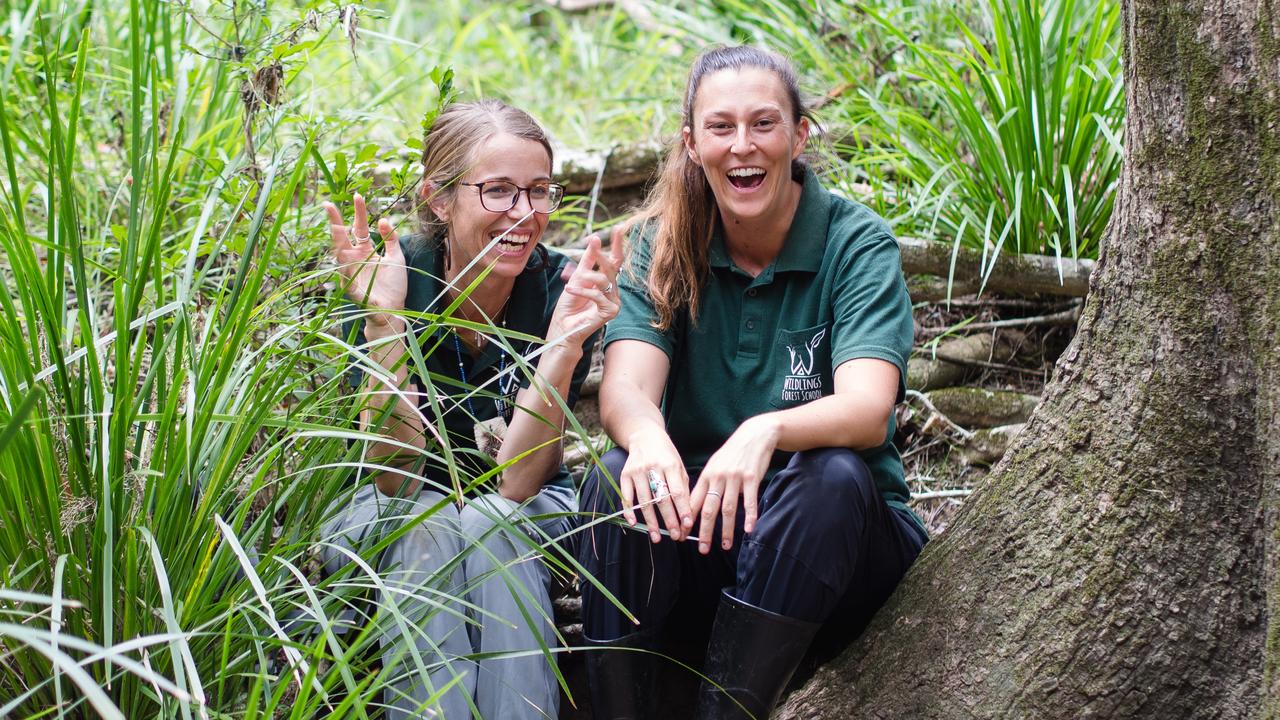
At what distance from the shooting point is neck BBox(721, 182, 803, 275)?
7.17 ft

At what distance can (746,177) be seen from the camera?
2135 mm

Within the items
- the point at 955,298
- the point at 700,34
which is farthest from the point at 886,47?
the point at 955,298

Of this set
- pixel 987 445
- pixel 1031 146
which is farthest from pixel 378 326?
pixel 1031 146

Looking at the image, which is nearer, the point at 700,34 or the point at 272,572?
the point at 272,572

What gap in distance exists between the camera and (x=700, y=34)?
4293 millimetres

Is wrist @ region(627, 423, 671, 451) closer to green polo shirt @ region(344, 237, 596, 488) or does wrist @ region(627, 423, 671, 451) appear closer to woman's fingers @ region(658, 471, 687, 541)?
woman's fingers @ region(658, 471, 687, 541)

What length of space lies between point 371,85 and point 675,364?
2.96 metres

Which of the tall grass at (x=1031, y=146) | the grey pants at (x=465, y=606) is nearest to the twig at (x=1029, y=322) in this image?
the tall grass at (x=1031, y=146)

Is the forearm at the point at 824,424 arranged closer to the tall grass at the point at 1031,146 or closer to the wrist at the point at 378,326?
the wrist at the point at 378,326

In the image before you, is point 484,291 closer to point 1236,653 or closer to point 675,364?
point 675,364

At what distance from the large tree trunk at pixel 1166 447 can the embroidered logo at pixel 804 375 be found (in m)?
0.45

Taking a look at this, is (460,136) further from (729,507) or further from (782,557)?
(782,557)

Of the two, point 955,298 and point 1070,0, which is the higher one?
point 1070,0

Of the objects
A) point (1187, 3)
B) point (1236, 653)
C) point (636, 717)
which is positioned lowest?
point (636, 717)
